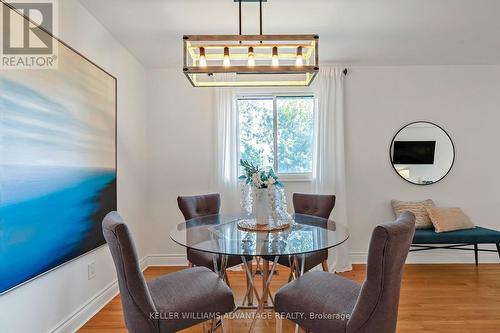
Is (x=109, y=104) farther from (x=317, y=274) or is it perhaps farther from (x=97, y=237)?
(x=317, y=274)

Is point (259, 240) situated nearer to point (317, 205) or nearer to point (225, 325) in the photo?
point (225, 325)

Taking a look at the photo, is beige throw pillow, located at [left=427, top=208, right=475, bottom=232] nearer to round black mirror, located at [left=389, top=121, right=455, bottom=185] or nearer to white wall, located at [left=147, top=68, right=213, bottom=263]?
round black mirror, located at [left=389, top=121, right=455, bottom=185]

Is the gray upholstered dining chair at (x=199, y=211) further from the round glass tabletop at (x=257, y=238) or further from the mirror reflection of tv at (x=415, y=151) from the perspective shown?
the mirror reflection of tv at (x=415, y=151)

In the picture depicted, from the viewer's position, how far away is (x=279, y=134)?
364 cm

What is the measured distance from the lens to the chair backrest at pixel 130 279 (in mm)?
1337

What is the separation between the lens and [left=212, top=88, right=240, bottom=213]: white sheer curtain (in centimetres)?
345

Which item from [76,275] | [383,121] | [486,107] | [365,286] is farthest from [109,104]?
[486,107]

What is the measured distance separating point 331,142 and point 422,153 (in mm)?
1202

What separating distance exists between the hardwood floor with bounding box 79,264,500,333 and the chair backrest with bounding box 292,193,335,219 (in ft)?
2.77

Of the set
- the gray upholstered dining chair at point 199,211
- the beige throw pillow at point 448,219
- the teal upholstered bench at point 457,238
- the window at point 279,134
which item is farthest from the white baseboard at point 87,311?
the beige throw pillow at point 448,219

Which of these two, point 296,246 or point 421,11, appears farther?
point 421,11

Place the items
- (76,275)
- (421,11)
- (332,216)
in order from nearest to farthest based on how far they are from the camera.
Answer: (76,275) < (421,11) < (332,216)

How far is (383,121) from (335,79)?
83 cm

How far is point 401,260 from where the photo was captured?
1347 mm
